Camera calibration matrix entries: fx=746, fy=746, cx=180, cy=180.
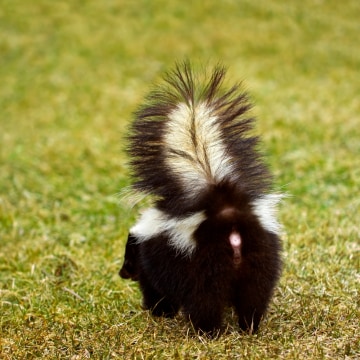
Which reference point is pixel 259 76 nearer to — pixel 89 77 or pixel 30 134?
pixel 89 77

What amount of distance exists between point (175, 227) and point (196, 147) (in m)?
0.44

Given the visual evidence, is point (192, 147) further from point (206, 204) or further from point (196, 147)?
point (206, 204)

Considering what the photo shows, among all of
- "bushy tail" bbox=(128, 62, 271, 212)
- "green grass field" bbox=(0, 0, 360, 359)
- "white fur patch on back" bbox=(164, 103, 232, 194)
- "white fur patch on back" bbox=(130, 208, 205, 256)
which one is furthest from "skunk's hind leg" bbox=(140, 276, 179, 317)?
"white fur patch on back" bbox=(164, 103, 232, 194)

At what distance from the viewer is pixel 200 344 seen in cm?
395

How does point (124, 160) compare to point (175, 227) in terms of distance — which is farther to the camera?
point (124, 160)

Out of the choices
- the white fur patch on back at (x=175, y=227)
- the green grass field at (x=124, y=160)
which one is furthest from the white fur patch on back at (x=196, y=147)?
the green grass field at (x=124, y=160)

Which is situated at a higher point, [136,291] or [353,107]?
[136,291]

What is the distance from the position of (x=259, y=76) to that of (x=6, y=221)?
803 centimetres

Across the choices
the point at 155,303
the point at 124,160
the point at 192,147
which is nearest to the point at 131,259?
the point at 155,303

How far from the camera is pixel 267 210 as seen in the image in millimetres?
3977

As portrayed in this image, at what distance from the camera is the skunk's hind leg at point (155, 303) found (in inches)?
179

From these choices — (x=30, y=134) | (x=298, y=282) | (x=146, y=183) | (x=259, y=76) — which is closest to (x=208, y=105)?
(x=146, y=183)

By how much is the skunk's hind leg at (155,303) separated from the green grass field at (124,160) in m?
0.06

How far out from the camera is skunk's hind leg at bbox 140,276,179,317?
14.9ft
